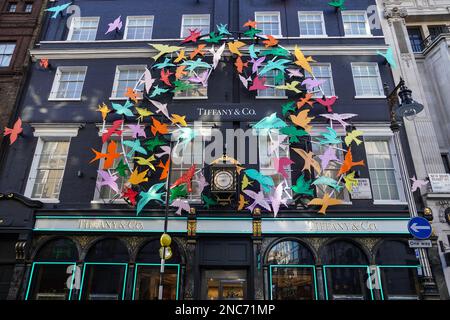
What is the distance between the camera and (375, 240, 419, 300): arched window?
38.8ft

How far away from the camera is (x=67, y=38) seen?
57.1 ft

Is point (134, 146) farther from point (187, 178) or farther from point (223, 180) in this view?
point (223, 180)

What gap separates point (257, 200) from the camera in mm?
12688

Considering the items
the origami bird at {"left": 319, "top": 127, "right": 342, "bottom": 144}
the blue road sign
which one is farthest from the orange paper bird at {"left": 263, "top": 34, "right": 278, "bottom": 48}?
the blue road sign

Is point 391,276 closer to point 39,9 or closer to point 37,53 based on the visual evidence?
point 37,53

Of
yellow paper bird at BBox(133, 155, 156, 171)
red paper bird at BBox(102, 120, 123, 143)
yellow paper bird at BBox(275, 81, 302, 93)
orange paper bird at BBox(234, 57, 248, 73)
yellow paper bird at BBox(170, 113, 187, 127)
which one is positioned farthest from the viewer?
orange paper bird at BBox(234, 57, 248, 73)

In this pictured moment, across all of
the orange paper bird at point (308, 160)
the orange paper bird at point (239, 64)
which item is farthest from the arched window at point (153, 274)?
the orange paper bird at point (239, 64)

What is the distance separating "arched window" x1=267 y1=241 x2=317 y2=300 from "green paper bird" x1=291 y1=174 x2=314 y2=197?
2.03 meters

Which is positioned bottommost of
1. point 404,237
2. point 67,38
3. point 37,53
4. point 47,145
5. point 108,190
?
point 404,237

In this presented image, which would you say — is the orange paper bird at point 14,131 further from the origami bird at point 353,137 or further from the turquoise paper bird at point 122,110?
the origami bird at point 353,137

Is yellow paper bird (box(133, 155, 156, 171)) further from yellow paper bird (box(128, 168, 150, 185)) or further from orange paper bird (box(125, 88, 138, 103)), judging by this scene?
orange paper bird (box(125, 88, 138, 103))

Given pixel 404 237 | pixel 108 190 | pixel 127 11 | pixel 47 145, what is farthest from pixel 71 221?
pixel 404 237

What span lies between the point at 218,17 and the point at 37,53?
31.9ft
